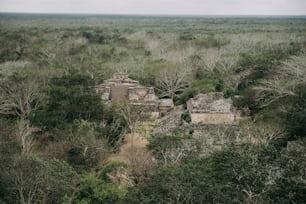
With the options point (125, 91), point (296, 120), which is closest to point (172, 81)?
point (125, 91)

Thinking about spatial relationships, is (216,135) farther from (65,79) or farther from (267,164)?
(65,79)

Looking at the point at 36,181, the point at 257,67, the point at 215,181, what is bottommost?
the point at 36,181

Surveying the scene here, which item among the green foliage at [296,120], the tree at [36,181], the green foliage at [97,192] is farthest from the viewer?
the green foliage at [296,120]

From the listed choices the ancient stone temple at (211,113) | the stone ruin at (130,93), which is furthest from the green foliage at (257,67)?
the stone ruin at (130,93)

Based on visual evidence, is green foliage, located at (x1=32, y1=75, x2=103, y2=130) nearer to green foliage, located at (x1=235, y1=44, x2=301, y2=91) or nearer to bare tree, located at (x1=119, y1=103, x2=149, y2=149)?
bare tree, located at (x1=119, y1=103, x2=149, y2=149)

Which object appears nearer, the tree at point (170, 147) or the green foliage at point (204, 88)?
the tree at point (170, 147)

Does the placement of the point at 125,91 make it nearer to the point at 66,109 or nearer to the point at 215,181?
the point at 66,109

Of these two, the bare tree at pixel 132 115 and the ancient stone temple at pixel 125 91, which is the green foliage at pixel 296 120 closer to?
the bare tree at pixel 132 115

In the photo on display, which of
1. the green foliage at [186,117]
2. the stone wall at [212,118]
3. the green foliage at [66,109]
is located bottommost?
the green foliage at [186,117]

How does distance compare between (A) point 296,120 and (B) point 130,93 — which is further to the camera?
(B) point 130,93
